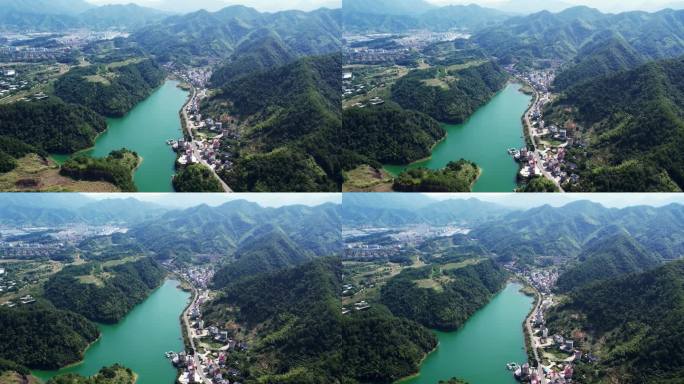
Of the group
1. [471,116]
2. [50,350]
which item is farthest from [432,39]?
[50,350]

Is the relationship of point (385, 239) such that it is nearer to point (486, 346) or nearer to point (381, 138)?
point (381, 138)

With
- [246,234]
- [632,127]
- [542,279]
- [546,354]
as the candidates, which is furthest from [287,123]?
[632,127]

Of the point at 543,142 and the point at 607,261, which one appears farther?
the point at 607,261

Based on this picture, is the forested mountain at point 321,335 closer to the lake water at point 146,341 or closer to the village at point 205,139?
the lake water at point 146,341

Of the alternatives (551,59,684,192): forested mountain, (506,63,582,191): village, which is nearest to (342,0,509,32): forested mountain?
(506,63,582,191): village

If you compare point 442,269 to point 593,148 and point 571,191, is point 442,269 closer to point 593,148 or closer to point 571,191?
point 571,191

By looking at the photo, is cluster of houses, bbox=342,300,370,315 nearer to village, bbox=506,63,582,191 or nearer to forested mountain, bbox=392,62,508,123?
village, bbox=506,63,582,191
